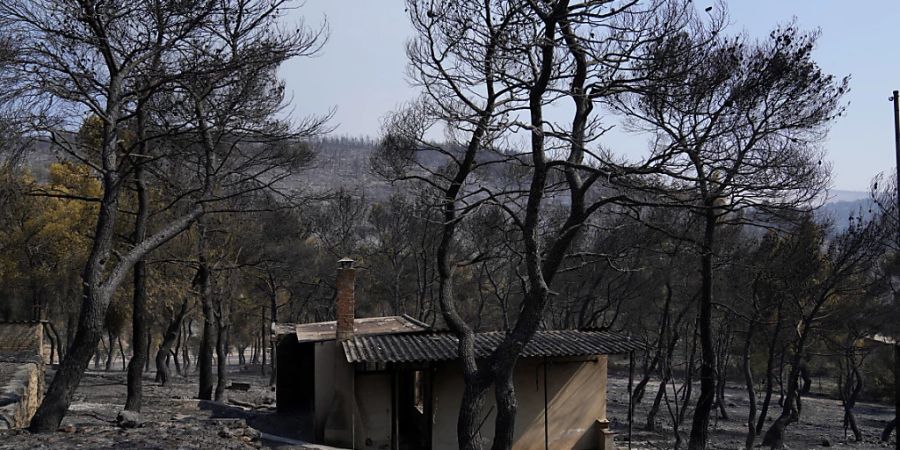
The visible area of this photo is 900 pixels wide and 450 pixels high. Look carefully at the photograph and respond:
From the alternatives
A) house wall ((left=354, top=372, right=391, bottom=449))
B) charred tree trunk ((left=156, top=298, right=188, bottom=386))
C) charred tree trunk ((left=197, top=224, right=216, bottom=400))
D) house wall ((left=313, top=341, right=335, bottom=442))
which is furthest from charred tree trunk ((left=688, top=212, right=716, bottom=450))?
charred tree trunk ((left=156, top=298, right=188, bottom=386))

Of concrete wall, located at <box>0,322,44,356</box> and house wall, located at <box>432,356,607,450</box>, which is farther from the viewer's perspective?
concrete wall, located at <box>0,322,44,356</box>

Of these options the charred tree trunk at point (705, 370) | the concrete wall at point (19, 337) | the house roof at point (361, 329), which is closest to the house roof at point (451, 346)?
the house roof at point (361, 329)

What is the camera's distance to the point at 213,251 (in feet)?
83.5

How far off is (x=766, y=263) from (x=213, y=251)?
57.7 ft

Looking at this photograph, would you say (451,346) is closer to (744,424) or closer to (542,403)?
(542,403)

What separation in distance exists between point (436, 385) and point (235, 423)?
5165 millimetres

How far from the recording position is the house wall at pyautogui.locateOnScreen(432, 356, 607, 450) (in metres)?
16.0

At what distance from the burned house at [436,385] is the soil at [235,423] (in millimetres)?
1791

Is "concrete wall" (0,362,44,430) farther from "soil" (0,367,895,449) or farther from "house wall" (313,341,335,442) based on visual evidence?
"house wall" (313,341,335,442)

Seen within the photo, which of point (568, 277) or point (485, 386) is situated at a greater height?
point (568, 277)

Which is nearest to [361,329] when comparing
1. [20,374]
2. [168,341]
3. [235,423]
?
[20,374]

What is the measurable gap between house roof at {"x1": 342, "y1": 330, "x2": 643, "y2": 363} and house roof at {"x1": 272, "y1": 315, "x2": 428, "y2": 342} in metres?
1.00

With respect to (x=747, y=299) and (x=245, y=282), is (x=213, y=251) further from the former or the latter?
(x=747, y=299)

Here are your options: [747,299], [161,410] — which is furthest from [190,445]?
[747,299]
